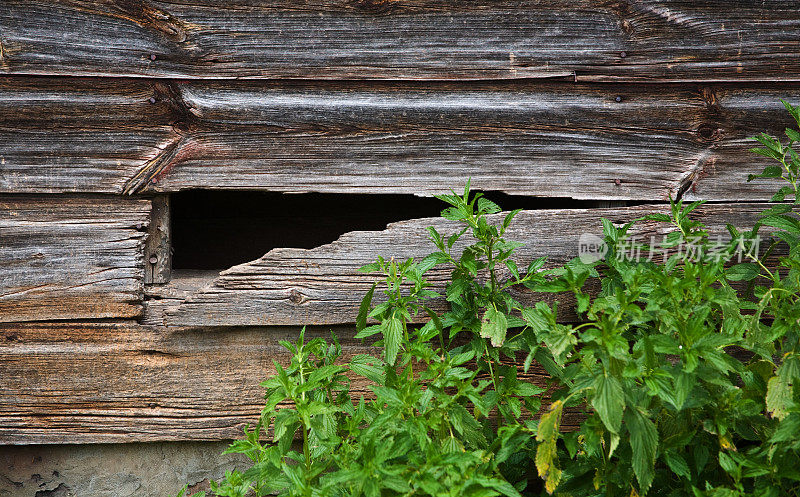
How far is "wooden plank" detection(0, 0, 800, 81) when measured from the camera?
1.90 m

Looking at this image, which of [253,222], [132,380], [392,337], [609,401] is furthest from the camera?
[253,222]

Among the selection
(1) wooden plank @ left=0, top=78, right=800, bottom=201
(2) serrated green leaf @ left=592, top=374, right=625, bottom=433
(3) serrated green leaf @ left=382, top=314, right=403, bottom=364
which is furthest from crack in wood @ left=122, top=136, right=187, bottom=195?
(2) serrated green leaf @ left=592, top=374, right=625, bottom=433

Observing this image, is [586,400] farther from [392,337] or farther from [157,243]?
[157,243]

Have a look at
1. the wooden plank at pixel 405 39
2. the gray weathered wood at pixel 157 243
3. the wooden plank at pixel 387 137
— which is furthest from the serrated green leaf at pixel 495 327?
the gray weathered wood at pixel 157 243

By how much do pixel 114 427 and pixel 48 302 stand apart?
1.56 feet

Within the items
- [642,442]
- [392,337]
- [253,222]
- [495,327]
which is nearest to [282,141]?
[392,337]

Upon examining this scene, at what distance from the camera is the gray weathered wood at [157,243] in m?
2.04

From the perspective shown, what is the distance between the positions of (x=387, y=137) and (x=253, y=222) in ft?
4.02

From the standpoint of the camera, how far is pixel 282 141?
2.00 m

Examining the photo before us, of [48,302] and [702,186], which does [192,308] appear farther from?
[702,186]

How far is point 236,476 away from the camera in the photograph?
5.53 ft

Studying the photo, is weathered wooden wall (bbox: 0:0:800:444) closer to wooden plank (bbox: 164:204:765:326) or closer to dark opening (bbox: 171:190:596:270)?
wooden plank (bbox: 164:204:765:326)

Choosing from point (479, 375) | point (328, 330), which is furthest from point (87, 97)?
point (479, 375)

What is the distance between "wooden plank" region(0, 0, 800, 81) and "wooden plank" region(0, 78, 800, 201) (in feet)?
0.17
